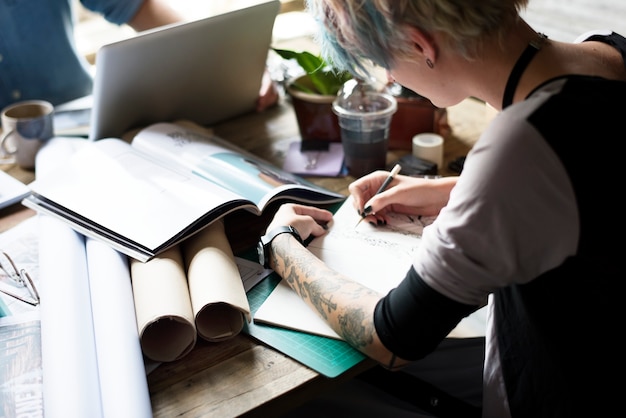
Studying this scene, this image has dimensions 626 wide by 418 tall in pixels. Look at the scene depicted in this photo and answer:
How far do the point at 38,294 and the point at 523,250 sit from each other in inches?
29.6

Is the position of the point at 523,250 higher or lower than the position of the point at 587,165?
lower

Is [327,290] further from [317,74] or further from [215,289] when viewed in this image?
[317,74]

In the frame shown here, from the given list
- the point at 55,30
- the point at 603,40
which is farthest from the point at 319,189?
the point at 55,30

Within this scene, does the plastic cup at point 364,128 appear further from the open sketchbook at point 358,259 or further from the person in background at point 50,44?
the person in background at point 50,44

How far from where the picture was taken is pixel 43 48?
6.08 feet

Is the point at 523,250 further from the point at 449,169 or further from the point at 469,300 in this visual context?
the point at 449,169

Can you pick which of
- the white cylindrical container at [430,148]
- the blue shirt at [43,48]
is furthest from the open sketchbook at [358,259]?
the blue shirt at [43,48]

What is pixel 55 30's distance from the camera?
186cm

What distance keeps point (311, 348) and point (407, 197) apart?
389 mm

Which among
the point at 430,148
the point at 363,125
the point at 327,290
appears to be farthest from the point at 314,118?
the point at 327,290

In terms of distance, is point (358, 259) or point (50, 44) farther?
point (50, 44)

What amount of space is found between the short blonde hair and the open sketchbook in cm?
32

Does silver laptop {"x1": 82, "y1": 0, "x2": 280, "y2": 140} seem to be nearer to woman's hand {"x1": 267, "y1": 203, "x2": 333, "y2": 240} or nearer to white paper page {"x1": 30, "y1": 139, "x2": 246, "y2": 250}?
white paper page {"x1": 30, "y1": 139, "x2": 246, "y2": 250}

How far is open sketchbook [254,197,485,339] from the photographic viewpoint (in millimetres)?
1026
